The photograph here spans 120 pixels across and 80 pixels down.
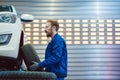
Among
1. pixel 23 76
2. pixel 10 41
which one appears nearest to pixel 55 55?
pixel 10 41

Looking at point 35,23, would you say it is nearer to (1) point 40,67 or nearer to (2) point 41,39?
(2) point 41,39

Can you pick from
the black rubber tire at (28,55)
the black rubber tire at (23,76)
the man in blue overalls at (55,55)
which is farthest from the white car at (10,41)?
the black rubber tire at (23,76)

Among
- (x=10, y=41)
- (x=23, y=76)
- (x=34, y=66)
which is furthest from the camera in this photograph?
(x=10, y=41)

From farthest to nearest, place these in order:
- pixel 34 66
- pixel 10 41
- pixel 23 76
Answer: pixel 10 41
pixel 34 66
pixel 23 76

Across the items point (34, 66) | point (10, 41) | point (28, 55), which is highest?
point (10, 41)

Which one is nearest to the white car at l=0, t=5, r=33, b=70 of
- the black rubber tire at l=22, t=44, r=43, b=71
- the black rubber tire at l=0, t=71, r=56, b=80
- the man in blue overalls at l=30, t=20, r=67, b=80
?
the black rubber tire at l=22, t=44, r=43, b=71

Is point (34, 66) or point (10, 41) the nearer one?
point (34, 66)

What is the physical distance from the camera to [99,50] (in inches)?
356

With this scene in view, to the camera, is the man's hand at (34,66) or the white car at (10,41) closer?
the man's hand at (34,66)

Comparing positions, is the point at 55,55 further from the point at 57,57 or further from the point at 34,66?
the point at 34,66

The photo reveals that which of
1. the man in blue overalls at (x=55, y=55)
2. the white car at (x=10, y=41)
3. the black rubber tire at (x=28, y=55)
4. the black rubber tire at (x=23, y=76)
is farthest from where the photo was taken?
the man in blue overalls at (x=55, y=55)

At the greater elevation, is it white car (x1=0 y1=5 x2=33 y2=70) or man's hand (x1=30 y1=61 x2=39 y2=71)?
white car (x1=0 y1=5 x2=33 y2=70)

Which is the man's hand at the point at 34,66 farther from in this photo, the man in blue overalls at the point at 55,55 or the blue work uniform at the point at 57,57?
the blue work uniform at the point at 57,57

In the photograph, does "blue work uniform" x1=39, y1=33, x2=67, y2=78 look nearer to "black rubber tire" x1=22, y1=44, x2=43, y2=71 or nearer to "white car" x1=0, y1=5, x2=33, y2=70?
"black rubber tire" x1=22, y1=44, x2=43, y2=71
